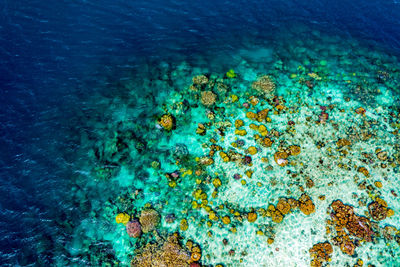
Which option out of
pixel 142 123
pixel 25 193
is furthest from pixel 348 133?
pixel 25 193

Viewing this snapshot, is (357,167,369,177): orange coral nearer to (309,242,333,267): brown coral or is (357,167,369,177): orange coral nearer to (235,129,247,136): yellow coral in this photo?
(309,242,333,267): brown coral

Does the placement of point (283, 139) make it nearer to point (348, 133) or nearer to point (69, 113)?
point (348, 133)

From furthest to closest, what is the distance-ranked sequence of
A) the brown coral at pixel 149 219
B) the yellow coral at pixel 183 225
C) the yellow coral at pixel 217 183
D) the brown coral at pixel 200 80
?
the brown coral at pixel 200 80 < the yellow coral at pixel 217 183 < the yellow coral at pixel 183 225 < the brown coral at pixel 149 219

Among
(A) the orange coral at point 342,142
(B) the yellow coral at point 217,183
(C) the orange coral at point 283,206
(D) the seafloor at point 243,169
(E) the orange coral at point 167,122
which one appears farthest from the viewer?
(E) the orange coral at point 167,122

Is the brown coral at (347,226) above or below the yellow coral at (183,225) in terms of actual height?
above

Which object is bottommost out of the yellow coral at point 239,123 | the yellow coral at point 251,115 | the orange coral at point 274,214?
the orange coral at point 274,214

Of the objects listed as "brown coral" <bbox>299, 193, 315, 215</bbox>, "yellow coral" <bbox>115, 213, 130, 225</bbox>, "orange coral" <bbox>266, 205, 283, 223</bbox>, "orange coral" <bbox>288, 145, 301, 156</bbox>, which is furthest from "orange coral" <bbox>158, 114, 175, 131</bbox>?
"brown coral" <bbox>299, 193, 315, 215</bbox>

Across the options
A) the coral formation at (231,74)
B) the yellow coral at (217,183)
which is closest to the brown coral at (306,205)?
the yellow coral at (217,183)

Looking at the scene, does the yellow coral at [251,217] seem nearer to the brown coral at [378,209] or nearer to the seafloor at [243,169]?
the seafloor at [243,169]
